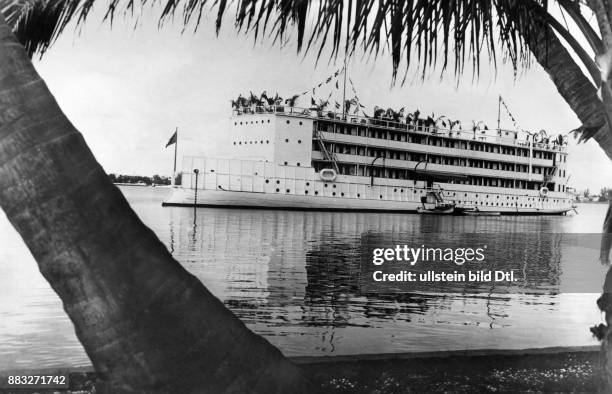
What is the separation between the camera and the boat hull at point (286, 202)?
2323 cm

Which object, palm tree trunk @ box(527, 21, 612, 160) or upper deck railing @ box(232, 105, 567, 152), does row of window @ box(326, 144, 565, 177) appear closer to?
upper deck railing @ box(232, 105, 567, 152)

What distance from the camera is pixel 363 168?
28.5 meters

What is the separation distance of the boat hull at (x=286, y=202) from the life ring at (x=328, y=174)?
1.07m

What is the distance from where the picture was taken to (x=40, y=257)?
48.8 inches

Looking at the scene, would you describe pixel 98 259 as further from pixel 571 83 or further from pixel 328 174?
pixel 328 174

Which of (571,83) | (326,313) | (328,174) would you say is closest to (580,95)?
(571,83)

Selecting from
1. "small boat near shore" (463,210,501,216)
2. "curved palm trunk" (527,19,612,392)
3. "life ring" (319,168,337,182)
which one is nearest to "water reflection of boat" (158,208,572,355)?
"curved palm trunk" (527,19,612,392)

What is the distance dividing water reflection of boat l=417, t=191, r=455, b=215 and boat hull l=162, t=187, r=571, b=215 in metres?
0.38

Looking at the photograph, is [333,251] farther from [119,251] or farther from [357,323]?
[119,251]

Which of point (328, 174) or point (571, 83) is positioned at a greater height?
point (328, 174)

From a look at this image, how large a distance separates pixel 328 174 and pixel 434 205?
244 inches

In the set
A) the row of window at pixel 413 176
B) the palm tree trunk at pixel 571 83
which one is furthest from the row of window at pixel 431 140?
the palm tree trunk at pixel 571 83

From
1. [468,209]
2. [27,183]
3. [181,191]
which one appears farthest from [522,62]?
[468,209]

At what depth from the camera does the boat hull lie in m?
23.2
